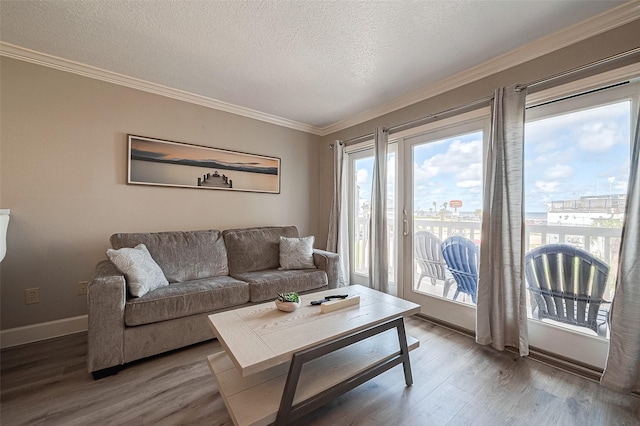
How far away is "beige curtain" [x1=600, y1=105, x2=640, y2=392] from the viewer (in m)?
1.54

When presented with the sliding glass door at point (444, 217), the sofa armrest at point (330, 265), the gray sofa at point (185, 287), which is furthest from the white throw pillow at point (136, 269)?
the sliding glass door at point (444, 217)

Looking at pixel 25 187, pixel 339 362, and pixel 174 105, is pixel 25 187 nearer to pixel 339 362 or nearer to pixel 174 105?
pixel 174 105

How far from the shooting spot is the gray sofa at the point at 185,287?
1697mm

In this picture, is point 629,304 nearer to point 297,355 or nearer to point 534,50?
point 534,50

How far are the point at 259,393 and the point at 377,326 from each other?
0.71 meters

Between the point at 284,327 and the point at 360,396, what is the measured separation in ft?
2.13

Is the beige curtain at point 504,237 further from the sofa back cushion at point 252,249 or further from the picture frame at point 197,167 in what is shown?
the picture frame at point 197,167

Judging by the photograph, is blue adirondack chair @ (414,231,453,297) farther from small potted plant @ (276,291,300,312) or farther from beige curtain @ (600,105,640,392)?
small potted plant @ (276,291,300,312)

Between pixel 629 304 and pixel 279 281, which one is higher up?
pixel 629 304

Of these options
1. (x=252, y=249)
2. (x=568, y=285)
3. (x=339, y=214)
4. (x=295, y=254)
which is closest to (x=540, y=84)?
(x=568, y=285)

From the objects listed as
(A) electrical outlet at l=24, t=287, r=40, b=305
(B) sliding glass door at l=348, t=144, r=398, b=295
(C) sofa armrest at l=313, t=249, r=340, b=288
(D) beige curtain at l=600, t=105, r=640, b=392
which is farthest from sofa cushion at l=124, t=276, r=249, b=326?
(D) beige curtain at l=600, t=105, r=640, b=392

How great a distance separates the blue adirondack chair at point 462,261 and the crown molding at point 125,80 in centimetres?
265

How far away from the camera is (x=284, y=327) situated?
1420 millimetres

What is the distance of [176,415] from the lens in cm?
139
